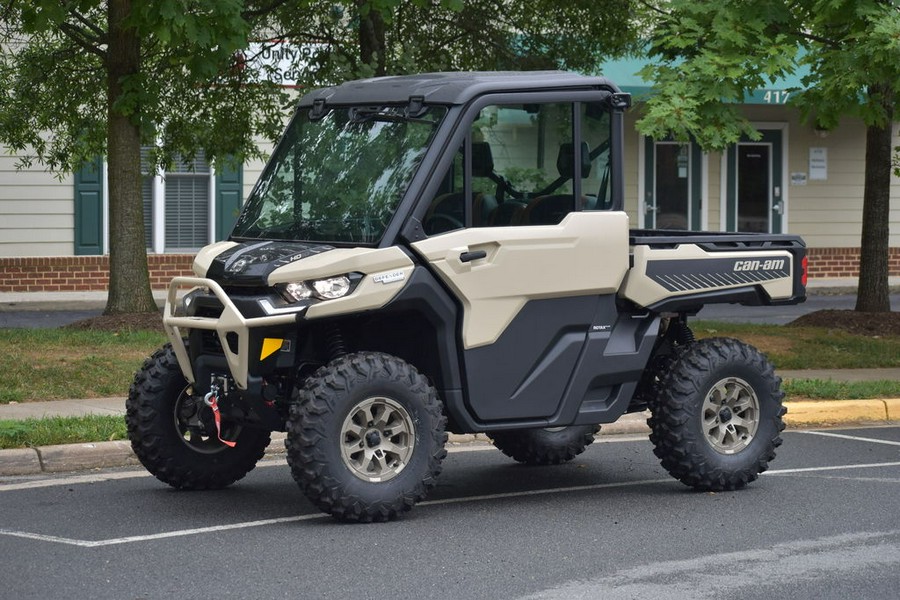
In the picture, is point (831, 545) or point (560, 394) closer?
point (831, 545)

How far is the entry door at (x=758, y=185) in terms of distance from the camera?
2850 centimetres

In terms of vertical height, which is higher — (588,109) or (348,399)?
(588,109)

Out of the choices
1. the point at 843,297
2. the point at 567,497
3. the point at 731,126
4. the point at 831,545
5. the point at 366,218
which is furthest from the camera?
the point at 843,297

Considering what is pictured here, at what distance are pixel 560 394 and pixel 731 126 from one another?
218 inches

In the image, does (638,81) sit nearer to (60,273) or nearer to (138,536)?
(60,273)

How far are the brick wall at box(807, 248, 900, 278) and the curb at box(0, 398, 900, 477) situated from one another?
1671 cm

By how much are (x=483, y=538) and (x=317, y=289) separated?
4.81 feet

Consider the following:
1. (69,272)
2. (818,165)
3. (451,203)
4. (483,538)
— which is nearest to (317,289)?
(451,203)

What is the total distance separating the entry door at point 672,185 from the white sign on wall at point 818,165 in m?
2.40

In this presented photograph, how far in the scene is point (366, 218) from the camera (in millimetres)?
7688

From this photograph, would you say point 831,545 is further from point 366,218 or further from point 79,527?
point 79,527

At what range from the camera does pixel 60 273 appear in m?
23.9

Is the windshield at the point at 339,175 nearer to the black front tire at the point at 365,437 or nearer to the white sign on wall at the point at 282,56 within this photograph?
the black front tire at the point at 365,437

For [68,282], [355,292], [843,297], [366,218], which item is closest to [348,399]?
[355,292]
